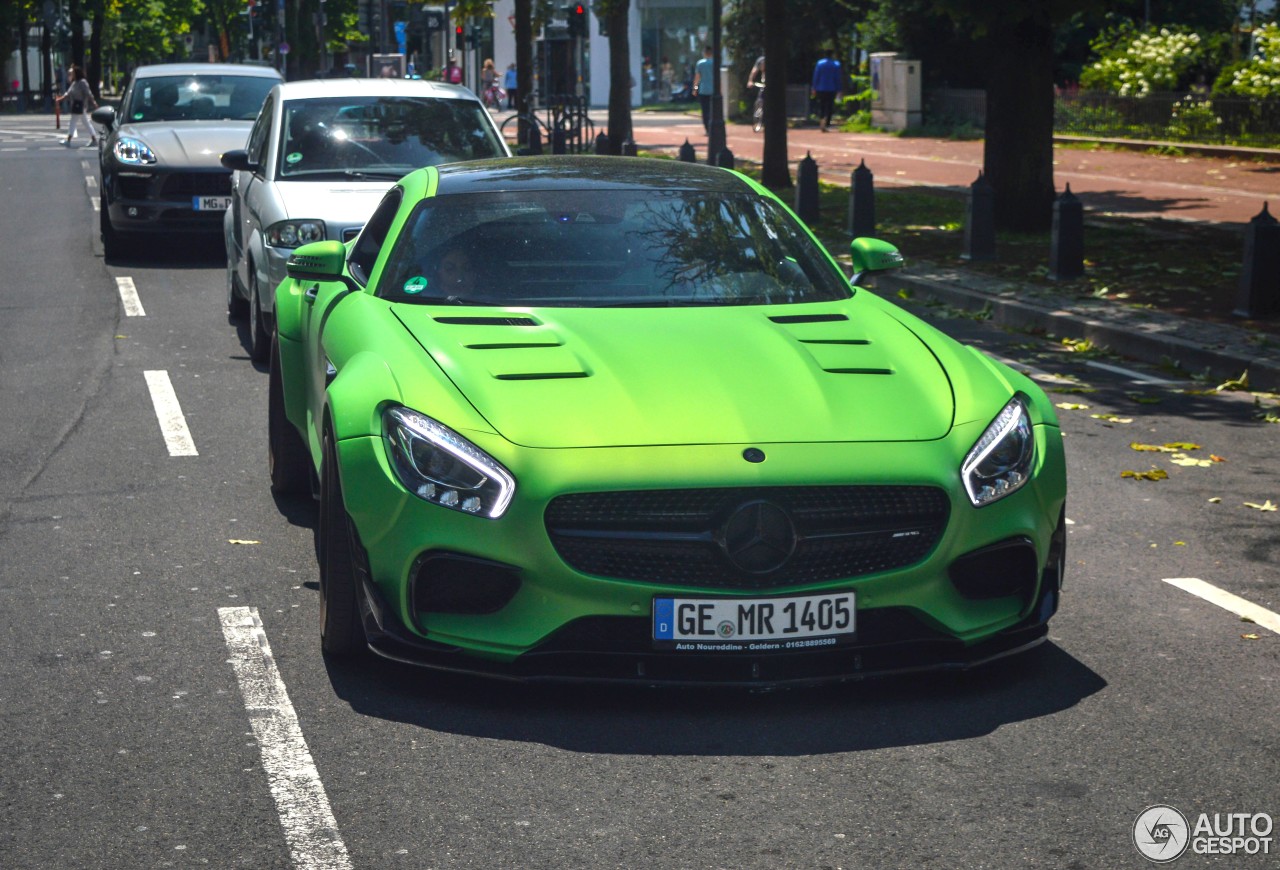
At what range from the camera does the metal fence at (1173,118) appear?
27797 millimetres

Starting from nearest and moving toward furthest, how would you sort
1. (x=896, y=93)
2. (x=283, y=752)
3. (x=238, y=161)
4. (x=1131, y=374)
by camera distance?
(x=283, y=752) < (x=1131, y=374) < (x=238, y=161) < (x=896, y=93)

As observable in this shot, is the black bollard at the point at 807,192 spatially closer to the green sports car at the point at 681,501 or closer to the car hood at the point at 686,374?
the car hood at the point at 686,374

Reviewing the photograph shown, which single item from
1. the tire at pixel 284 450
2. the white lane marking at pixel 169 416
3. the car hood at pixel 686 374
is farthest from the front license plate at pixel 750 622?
the white lane marking at pixel 169 416

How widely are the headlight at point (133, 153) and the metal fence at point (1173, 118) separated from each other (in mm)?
12618

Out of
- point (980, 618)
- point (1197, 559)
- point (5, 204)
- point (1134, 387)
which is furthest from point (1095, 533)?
point (5, 204)

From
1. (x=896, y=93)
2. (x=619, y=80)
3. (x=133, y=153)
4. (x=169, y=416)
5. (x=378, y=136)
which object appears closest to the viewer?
(x=169, y=416)

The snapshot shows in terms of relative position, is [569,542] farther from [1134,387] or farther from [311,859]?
[1134,387]

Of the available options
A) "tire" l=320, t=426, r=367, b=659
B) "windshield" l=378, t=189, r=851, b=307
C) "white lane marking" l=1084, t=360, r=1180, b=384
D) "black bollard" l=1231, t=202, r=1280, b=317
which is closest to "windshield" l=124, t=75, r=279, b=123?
"white lane marking" l=1084, t=360, r=1180, b=384

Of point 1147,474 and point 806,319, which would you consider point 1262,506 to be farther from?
point 806,319

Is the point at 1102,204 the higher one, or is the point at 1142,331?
the point at 1102,204

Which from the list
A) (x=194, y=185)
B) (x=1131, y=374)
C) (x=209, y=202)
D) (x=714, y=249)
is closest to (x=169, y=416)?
(x=714, y=249)

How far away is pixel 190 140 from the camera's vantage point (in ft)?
54.3

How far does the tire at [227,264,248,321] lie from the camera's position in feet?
41.1

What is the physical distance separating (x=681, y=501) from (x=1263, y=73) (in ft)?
86.7
